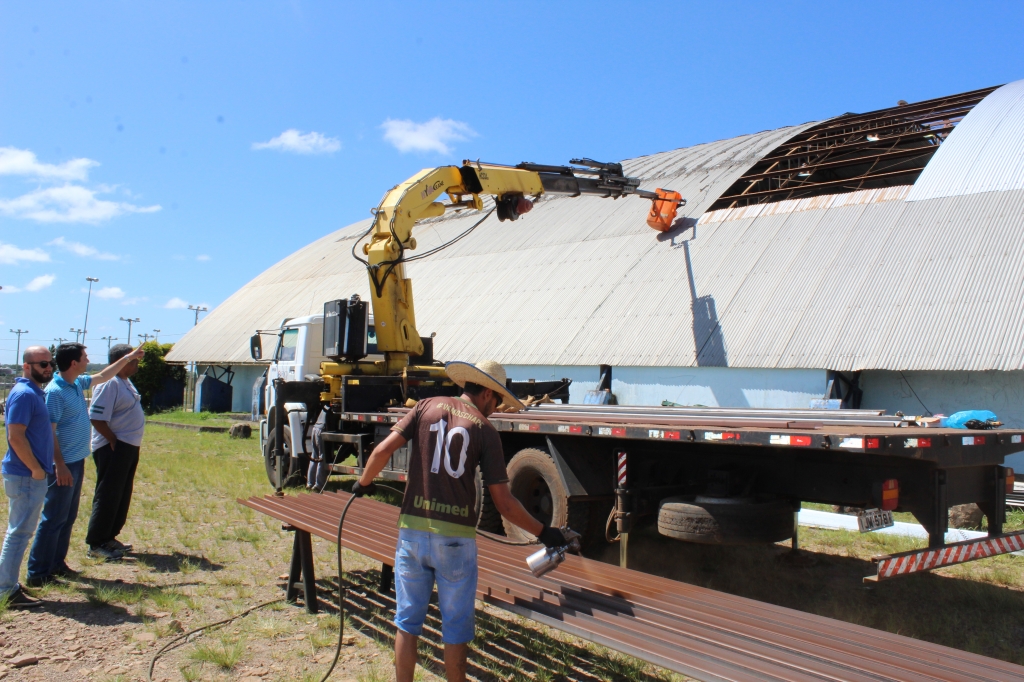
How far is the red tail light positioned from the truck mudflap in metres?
0.32

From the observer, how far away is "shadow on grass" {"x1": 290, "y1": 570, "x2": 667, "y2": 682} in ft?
15.0

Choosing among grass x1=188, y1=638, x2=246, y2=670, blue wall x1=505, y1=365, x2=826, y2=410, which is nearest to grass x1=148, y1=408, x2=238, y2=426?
blue wall x1=505, y1=365, x2=826, y2=410

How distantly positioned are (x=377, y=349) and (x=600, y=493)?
6046mm

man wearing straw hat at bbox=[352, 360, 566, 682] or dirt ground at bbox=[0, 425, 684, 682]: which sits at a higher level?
man wearing straw hat at bbox=[352, 360, 566, 682]

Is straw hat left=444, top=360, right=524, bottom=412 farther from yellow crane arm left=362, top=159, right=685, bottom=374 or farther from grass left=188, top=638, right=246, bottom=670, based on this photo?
yellow crane arm left=362, top=159, right=685, bottom=374

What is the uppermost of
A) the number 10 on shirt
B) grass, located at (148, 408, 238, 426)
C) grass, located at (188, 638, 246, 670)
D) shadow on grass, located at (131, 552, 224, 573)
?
the number 10 on shirt

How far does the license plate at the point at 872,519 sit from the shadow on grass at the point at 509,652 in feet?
5.84

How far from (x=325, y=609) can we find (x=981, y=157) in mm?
15666

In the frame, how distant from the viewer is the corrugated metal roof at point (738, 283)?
12.9 meters

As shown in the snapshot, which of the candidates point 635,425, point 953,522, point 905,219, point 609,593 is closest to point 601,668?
point 609,593

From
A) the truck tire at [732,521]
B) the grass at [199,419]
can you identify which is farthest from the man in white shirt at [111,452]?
the grass at [199,419]

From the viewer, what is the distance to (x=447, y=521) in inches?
146

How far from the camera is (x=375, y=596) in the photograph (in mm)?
6156

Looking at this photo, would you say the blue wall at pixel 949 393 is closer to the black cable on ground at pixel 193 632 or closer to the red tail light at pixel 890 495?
the red tail light at pixel 890 495
